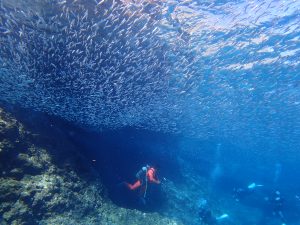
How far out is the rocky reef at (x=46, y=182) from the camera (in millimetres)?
9484

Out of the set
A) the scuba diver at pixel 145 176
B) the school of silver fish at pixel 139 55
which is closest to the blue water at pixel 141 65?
the school of silver fish at pixel 139 55

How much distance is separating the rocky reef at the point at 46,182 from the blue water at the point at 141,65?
167 centimetres

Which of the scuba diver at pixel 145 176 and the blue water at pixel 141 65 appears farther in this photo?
the scuba diver at pixel 145 176

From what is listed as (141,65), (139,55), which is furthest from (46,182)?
(139,55)

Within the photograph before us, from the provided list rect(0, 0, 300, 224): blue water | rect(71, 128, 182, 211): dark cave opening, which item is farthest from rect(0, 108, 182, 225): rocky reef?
rect(71, 128, 182, 211): dark cave opening

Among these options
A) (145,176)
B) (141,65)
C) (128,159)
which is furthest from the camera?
(128,159)

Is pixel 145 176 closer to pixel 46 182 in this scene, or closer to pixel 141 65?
pixel 46 182

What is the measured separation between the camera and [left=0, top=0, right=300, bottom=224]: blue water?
28.5 feet

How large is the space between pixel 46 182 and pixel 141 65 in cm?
679

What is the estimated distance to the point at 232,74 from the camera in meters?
16.1

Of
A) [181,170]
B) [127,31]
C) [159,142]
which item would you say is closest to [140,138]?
[159,142]

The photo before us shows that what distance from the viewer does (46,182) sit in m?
10.3

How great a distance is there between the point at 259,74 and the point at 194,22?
25.0 feet

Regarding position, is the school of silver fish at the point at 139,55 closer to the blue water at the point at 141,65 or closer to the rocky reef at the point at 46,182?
the blue water at the point at 141,65
